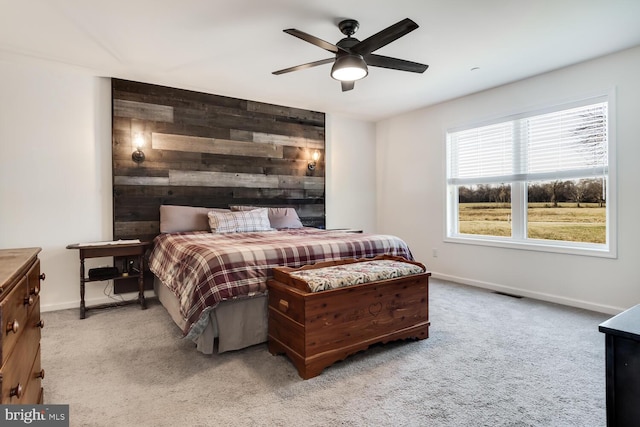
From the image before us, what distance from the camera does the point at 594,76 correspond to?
3.38 metres

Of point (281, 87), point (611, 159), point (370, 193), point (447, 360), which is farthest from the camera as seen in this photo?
point (370, 193)

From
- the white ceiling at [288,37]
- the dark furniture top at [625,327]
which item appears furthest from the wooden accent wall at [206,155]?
the dark furniture top at [625,327]

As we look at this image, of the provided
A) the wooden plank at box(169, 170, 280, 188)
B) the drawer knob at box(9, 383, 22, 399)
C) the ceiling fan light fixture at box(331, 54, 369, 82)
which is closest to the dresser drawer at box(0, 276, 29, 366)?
the drawer knob at box(9, 383, 22, 399)

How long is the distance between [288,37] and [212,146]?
195 cm

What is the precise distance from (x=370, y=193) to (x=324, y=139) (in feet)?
4.15

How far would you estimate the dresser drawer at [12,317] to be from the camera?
1.01 meters

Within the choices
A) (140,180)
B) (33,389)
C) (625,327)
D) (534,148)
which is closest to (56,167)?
(140,180)

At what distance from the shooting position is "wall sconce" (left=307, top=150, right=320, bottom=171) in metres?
5.19

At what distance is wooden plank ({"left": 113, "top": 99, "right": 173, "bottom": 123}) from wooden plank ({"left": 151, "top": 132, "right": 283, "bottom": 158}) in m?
0.20

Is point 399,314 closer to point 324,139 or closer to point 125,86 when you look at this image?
point 324,139

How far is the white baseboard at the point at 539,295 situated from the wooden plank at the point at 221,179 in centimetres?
281

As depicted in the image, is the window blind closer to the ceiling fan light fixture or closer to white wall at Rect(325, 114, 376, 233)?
white wall at Rect(325, 114, 376, 233)

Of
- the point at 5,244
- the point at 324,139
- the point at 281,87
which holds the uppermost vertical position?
the point at 281,87

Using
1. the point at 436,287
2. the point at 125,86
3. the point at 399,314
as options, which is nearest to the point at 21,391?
the point at 399,314
